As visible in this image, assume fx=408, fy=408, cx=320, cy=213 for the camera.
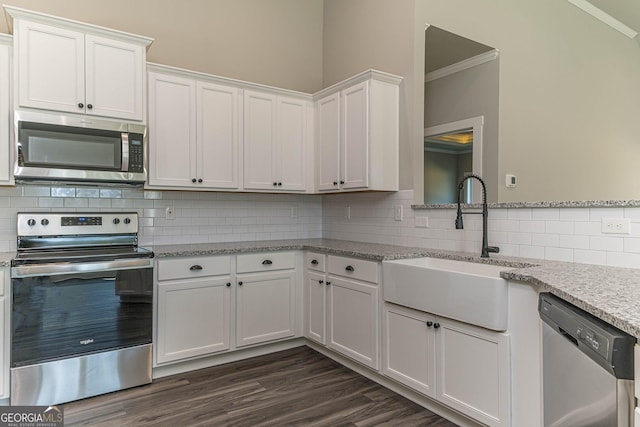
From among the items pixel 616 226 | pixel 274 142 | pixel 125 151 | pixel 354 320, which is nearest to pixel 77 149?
pixel 125 151

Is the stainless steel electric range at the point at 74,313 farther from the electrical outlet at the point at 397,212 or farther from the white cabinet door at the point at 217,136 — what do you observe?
the electrical outlet at the point at 397,212

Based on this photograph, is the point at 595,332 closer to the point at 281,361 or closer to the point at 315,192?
the point at 281,361

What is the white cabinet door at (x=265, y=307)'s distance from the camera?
10.3 ft

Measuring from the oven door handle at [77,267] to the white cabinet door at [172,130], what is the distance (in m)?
0.64

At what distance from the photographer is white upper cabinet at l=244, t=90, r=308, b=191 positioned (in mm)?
3432

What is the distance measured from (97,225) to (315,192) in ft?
5.90

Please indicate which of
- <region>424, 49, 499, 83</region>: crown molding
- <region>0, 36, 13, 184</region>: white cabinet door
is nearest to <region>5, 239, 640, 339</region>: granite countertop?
<region>0, 36, 13, 184</region>: white cabinet door

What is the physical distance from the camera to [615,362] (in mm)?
989

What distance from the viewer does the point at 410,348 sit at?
95.4 inches

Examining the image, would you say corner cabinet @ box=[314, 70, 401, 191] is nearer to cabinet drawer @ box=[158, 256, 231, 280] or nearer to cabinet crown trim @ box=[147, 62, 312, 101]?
cabinet crown trim @ box=[147, 62, 312, 101]

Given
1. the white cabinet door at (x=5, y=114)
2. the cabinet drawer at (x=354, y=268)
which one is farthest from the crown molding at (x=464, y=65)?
the white cabinet door at (x=5, y=114)

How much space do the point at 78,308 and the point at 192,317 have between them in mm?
733

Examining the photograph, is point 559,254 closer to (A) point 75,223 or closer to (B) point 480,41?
(B) point 480,41

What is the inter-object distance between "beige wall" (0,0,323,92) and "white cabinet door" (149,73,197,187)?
1.57 ft
